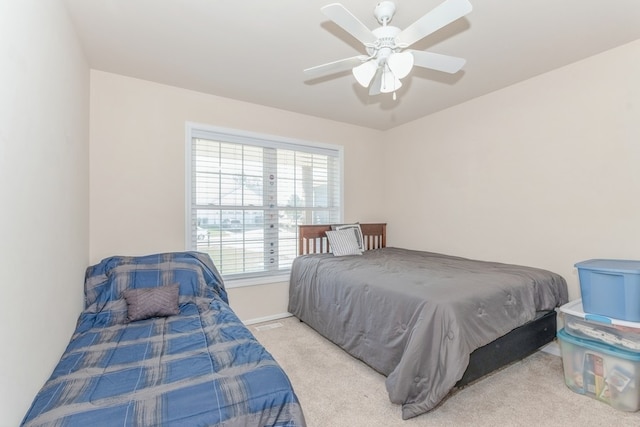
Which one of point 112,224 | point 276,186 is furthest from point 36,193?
point 276,186

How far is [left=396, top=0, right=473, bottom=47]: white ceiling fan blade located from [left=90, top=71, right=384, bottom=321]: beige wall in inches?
87.4

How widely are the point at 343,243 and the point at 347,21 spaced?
2.58m

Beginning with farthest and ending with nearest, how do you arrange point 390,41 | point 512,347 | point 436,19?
point 512,347
point 390,41
point 436,19

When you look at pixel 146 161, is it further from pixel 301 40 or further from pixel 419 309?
pixel 419 309

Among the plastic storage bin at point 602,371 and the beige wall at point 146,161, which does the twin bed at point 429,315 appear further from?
the beige wall at point 146,161

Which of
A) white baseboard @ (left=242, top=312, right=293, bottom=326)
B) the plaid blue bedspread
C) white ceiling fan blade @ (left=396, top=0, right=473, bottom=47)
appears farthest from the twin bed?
white ceiling fan blade @ (left=396, top=0, right=473, bottom=47)

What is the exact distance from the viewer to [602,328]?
199cm

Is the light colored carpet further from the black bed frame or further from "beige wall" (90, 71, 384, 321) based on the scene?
"beige wall" (90, 71, 384, 321)

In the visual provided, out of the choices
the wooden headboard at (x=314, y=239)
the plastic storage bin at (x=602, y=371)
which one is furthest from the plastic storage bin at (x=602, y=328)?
the wooden headboard at (x=314, y=239)

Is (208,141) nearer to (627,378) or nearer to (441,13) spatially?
(441,13)

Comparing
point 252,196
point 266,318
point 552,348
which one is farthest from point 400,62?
point 266,318

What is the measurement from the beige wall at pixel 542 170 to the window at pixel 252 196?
1.45 meters

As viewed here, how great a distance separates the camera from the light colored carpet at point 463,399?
5.90 feet

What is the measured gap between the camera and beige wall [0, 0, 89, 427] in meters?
1.05
